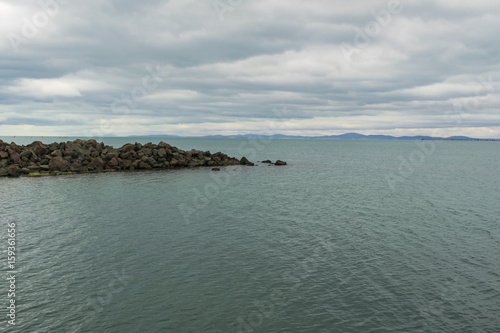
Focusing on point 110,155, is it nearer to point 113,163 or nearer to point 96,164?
point 113,163

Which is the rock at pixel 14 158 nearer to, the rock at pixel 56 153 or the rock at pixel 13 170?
the rock at pixel 13 170

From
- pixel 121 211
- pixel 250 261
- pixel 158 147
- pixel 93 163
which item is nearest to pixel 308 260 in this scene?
pixel 250 261

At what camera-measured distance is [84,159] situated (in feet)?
220

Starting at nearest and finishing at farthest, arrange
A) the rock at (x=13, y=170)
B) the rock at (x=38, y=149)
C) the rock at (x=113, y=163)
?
the rock at (x=13, y=170), the rock at (x=38, y=149), the rock at (x=113, y=163)

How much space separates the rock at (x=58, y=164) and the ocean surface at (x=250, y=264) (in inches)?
932

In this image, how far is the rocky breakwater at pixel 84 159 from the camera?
6075 cm

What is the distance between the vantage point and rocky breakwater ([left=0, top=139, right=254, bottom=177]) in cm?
6075

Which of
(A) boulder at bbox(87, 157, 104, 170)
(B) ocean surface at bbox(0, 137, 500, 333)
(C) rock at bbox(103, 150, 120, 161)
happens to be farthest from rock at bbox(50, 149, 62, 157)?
(B) ocean surface at bbox(0, 137, 500, 333)

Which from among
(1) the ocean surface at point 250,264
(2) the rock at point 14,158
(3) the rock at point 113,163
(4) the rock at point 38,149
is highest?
(4) the rock at point 38,149

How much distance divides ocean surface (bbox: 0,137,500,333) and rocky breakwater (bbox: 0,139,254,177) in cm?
2407

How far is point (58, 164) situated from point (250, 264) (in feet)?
183

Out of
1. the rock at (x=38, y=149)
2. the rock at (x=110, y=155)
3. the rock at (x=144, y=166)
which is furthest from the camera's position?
the rock at (x=144, y=166)

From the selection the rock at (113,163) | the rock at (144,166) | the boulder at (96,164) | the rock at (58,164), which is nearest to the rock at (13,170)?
the rock at (58,164)

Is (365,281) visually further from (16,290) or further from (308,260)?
(16,290)
